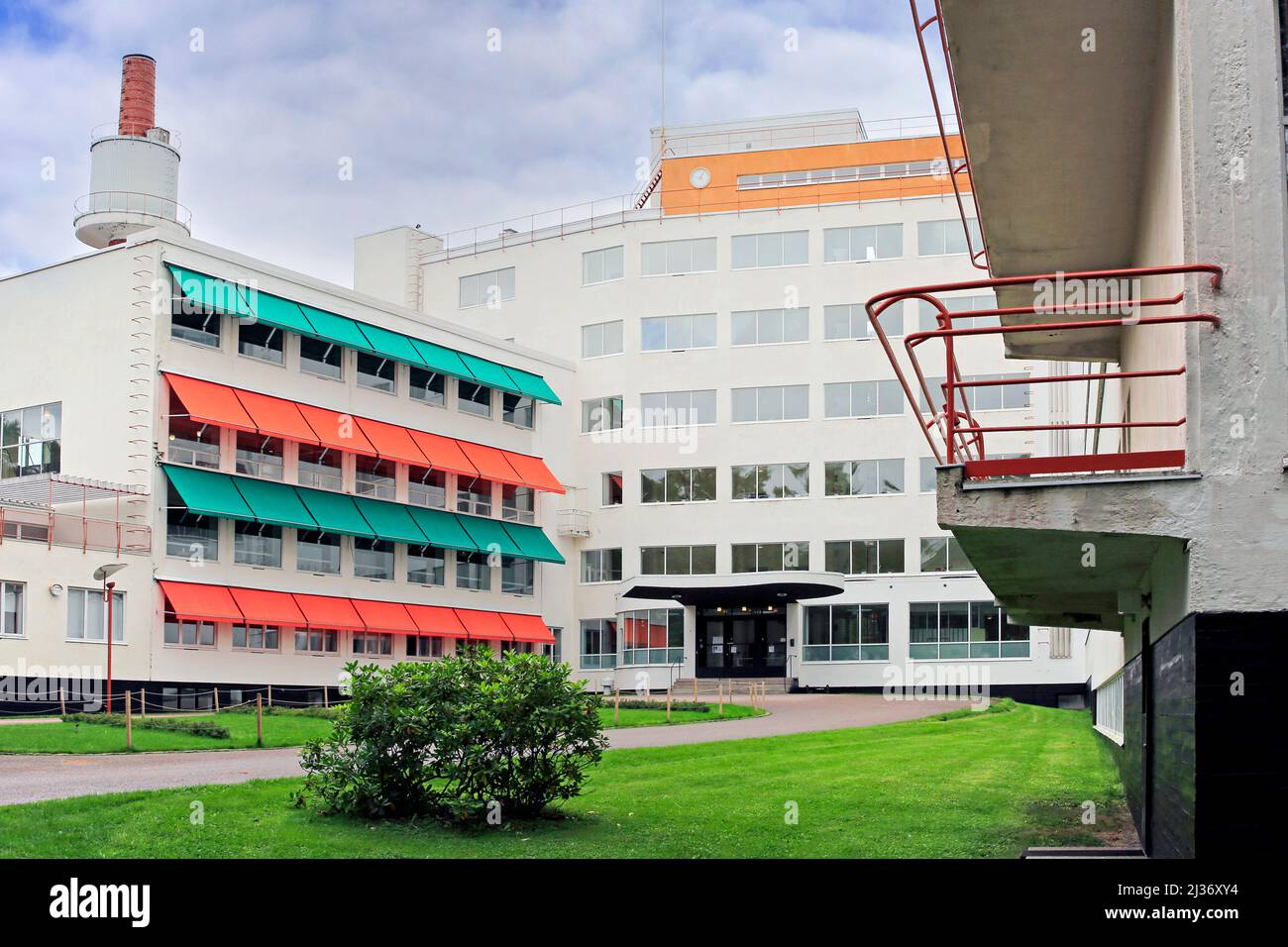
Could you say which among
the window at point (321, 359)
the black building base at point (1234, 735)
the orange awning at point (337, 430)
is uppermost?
the window at point (321, 359)

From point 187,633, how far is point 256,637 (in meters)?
3.29

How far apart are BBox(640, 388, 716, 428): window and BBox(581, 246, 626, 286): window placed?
19.3ft

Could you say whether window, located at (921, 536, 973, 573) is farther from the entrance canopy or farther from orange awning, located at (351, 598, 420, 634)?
orange awning, located at (351, 598, 420, 634)

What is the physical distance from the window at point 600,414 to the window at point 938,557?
47.2 ft

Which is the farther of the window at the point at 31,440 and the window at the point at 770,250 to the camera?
the window at the point at 770,250

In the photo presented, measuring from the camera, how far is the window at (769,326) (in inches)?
2393

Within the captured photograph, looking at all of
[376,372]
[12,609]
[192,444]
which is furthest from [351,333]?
[12,609]

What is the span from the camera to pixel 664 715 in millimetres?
36469

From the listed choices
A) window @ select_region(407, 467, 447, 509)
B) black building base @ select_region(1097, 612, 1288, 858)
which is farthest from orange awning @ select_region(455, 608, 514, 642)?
black building base @ select_region(1097, 612, 1288, 858)

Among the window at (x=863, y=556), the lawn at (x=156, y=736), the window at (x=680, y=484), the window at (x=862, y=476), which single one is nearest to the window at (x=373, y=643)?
the window at (x=680, y=484)

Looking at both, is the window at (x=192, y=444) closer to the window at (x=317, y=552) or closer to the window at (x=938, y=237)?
the window at (x=317, y=552)

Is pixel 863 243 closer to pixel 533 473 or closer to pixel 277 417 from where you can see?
pixel 533 473
